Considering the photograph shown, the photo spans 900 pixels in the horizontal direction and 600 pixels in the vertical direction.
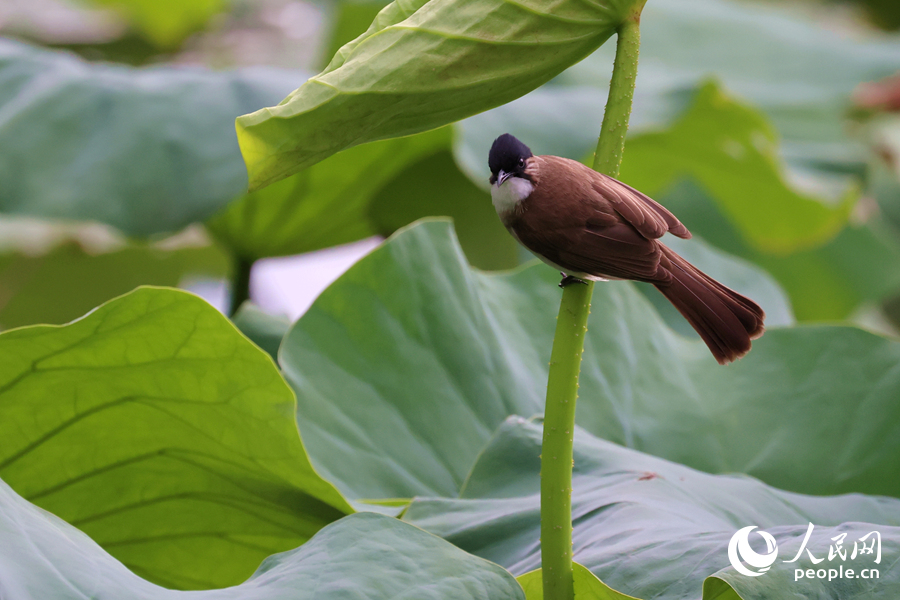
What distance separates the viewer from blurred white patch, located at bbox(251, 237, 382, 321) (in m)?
1.36

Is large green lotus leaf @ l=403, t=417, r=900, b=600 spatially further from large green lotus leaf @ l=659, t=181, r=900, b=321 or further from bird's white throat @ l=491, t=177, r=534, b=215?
large green lotus leaf @ l=659, t=181, r=900, b=321

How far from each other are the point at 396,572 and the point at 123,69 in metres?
0.96

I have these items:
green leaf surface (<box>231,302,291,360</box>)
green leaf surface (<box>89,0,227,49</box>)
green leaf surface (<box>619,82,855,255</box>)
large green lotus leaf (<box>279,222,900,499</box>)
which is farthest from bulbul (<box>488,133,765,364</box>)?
green leaf surface (<box>89,0,227,49</box>)

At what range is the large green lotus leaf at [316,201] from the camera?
1.08 metres

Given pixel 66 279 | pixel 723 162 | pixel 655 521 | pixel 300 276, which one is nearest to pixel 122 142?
pixel 300 276

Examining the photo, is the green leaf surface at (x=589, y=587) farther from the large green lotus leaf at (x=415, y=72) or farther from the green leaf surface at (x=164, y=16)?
the green leaf surface at (x=164, y=16)

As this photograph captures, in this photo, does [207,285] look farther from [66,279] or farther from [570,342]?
[570,342]

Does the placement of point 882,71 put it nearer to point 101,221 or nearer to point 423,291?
point 423,291

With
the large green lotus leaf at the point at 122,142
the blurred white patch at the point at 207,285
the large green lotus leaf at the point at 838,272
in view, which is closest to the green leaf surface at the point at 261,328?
the large green lotus leaf at the point at 122,142

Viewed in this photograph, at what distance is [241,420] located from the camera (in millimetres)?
521

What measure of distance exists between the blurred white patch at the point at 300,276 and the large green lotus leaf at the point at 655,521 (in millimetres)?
799

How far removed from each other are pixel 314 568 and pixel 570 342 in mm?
197

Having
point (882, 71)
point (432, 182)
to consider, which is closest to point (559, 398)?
point (432, 182)

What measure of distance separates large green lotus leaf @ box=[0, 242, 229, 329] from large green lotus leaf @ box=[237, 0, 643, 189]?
121 cm
